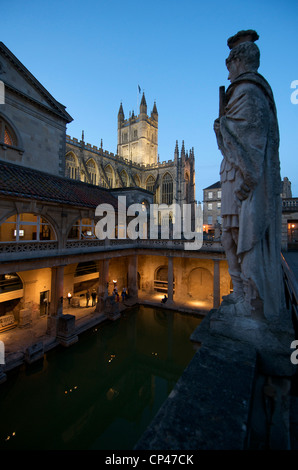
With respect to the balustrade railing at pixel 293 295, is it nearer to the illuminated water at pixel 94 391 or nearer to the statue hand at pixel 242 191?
the statue hand at pixel 242 191

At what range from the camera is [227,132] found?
9.53 feet

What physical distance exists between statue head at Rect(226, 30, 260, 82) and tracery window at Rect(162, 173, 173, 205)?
49.9 metres

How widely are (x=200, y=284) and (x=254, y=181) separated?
20.4 metres

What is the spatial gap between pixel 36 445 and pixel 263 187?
9613 mm

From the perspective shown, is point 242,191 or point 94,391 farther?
point 94,391

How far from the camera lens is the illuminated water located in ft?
23.5

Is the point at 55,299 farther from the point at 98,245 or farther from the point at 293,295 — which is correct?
the point at 293,295

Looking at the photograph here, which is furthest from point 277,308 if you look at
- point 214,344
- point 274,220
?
point 274,220

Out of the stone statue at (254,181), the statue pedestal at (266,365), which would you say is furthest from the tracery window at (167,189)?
the statue pedestal at (266,365)

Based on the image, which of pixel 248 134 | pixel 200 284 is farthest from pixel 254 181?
pixel 200 284

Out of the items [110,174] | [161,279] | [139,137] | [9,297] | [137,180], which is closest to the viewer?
[9,297]

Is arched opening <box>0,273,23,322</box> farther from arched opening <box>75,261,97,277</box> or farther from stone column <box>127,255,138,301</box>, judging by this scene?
stone column <box>127,255,138,301</box>

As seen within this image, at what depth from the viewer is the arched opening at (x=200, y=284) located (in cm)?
2169

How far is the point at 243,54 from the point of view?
303 centimetres
